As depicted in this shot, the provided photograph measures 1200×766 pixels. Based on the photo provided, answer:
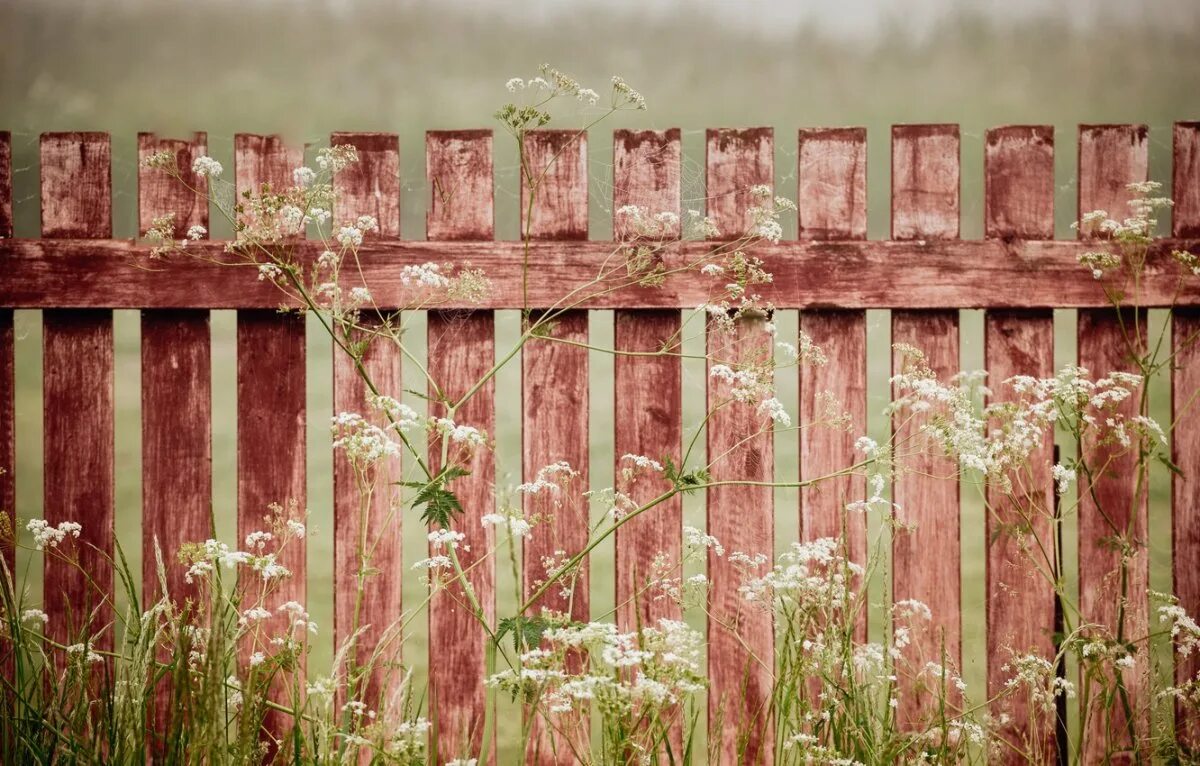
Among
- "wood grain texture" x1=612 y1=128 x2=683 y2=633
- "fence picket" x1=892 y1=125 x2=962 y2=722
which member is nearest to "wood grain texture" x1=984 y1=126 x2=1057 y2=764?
"fence picket" x1=892 y1=125 x2=962 y2=722

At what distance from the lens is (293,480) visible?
2.93 metres

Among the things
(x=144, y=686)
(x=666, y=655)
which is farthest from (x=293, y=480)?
(x=666, y=655)

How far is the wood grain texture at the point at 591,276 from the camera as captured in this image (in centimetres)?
288

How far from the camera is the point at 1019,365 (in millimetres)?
2984

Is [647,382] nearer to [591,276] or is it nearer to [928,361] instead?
[591,276]

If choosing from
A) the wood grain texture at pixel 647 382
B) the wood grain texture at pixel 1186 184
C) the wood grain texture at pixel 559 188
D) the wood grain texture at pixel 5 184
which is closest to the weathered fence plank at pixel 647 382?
the wood grain texture at pixel 647 382

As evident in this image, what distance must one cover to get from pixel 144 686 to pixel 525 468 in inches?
52.6

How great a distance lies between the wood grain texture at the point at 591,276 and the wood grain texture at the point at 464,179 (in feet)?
0.24

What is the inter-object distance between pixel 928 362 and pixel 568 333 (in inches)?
46.2

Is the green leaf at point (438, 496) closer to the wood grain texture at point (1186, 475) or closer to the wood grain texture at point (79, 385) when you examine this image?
the wood grain texture at point (79, 385)

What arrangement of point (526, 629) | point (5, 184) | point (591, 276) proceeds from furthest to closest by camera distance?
point (5, 184) < point (591, 276) < point (526, 629)

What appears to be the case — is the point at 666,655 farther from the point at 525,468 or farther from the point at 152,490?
the point at 152,490

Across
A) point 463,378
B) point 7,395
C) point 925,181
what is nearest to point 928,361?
point 925,181

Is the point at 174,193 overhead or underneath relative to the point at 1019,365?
overhead
